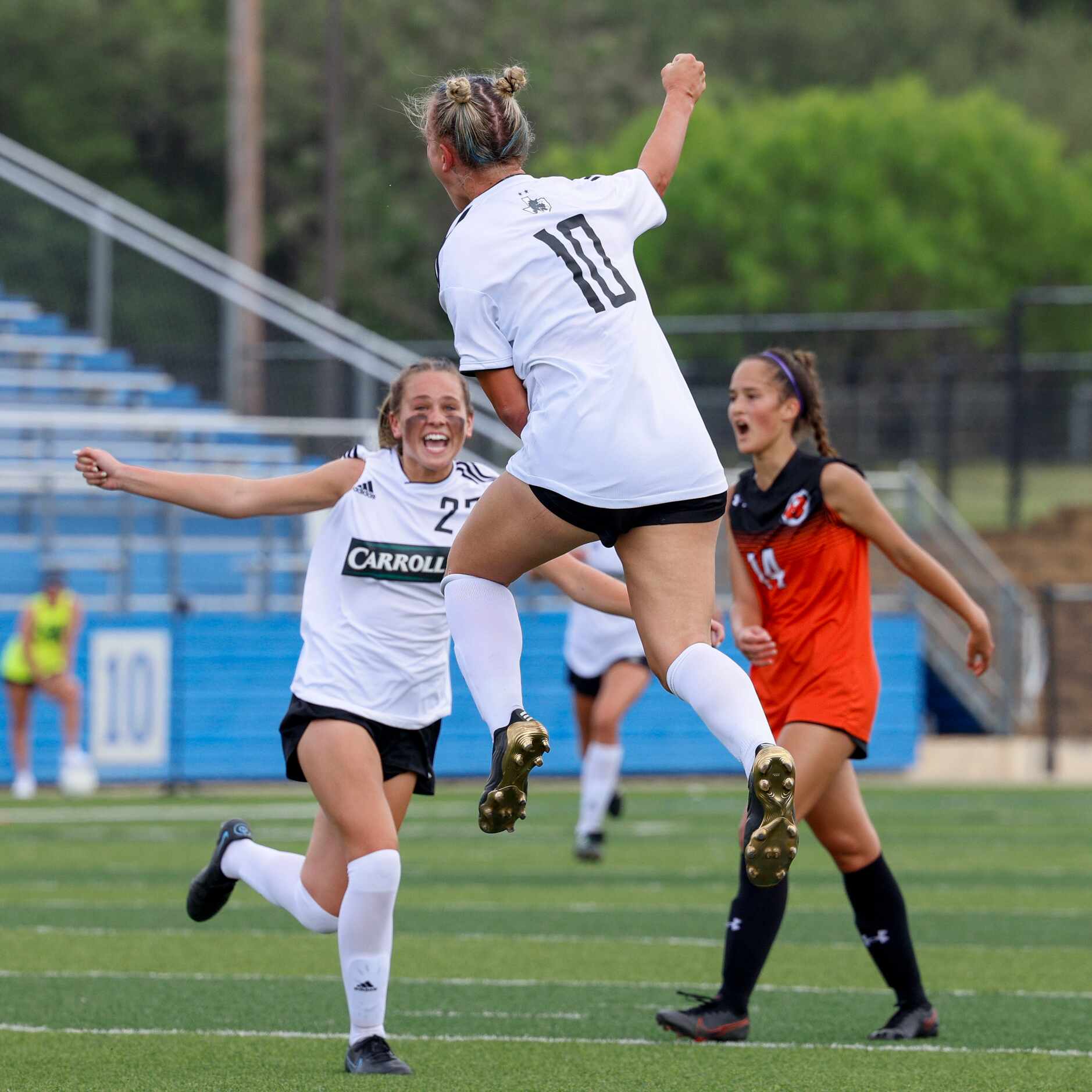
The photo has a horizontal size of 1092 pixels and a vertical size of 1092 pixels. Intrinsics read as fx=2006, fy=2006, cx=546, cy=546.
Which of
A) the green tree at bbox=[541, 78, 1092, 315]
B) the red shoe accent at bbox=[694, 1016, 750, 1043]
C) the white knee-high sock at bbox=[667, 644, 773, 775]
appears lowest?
the red shoe accent at bbox=[694, 1016, 750, 1043]

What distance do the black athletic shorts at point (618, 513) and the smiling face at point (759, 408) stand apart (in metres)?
1.56

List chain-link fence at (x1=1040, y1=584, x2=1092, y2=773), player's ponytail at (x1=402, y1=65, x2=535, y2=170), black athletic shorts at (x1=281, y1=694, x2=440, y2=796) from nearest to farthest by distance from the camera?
player's ponytail at (x1=402, y1=65, x2=535, y2=170)
black athletic shorts at (x1=281, y1=694, x2=440, y2=796)
chain-link fence at (x1=1040, y1=584, x2=1092, y2=773)

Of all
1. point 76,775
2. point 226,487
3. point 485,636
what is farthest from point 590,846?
point 485,636

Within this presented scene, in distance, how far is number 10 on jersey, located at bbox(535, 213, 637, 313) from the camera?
15.5 feet

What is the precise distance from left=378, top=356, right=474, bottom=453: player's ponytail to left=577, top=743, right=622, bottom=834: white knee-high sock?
573cm

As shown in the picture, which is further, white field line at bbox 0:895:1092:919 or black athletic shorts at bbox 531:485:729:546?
white field line at bbox 0:895:1092:919

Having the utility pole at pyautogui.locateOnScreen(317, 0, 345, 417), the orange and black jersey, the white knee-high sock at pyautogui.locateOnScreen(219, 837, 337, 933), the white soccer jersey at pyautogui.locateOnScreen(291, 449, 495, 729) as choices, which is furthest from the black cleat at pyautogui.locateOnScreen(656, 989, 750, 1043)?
the utility pole at pyautogui.locateOnScreen(317, 0, 345, 417)

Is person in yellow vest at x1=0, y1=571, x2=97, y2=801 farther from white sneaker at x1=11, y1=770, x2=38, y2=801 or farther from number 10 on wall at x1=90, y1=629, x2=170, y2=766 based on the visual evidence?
number 10 on wall at x1=90, y1=629, x2=170, y2=766

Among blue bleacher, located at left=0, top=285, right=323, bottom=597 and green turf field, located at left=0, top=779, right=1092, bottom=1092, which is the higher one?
blue bleacher, located at left=0, top=285, right=323, bottom=597

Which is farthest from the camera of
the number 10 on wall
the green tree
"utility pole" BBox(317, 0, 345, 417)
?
the green tree

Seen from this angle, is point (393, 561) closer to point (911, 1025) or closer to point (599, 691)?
point (911, 1025)

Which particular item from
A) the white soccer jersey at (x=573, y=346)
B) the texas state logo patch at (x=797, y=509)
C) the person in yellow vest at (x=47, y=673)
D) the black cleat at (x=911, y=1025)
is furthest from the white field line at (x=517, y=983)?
the person in yellow vest at (x=47, y=673)

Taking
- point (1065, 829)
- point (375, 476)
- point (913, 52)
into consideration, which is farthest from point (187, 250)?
point (913, 52)

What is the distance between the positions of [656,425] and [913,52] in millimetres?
60200
